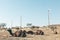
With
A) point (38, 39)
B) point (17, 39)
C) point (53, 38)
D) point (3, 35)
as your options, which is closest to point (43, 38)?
point (38, 39)

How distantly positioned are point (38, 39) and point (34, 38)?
0.47 meters

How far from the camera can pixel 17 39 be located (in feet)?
56.6

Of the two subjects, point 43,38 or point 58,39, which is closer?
point 43,38

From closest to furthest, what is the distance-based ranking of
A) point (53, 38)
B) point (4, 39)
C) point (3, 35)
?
1. point (4, 39)
2. point (3, 35)
3. point (53, 38)

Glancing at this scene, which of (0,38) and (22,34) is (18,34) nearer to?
(22,34)

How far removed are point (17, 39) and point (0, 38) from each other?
1.79 metres

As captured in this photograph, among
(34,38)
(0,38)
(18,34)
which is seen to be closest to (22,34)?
(18,34)

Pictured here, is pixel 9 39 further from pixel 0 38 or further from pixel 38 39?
pixel 38 39

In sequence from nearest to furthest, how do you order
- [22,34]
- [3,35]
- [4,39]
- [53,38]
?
[4,39]
[3,35]
[53,38]
[22,34]

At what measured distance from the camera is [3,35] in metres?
18.4

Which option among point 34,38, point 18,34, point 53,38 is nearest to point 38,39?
point 34,38

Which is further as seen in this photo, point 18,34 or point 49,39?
point 18,34

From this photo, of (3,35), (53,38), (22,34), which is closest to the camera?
(3,35)

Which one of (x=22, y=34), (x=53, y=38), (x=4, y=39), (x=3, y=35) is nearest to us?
(x=4, y=39)
